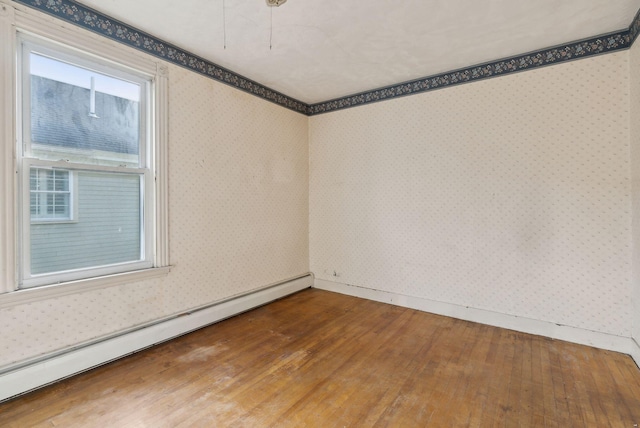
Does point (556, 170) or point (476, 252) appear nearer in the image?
point (556, 170)

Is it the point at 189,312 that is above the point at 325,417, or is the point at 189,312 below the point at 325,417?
above

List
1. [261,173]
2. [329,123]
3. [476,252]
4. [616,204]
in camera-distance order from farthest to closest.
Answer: [329,123] → [261,173] → [476,252] → [616,204]

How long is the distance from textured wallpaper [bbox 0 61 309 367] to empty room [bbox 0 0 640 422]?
21 millimetres

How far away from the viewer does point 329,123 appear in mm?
4320

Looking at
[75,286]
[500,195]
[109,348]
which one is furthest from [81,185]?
[500,195]

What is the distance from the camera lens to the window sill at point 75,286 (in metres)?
1.94

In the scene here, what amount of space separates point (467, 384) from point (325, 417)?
1073 mm

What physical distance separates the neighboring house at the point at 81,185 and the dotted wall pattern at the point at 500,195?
2588mm

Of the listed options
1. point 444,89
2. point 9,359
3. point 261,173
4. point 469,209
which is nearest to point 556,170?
point 469,209

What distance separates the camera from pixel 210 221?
10.3ft

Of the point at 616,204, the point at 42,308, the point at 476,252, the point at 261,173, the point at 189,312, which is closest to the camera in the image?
the point at 42,308

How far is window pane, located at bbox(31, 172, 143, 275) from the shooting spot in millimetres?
2146

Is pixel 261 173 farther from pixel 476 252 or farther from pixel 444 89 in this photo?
pixel 476 252

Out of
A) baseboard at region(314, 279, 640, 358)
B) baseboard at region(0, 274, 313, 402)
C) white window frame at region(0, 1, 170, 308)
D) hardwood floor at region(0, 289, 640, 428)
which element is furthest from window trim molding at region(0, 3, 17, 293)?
baseboard at region(314, 279, 640, 358)
